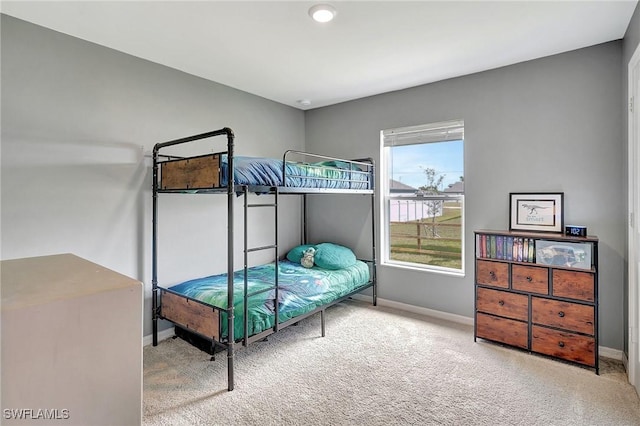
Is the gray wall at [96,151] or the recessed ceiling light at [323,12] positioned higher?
the recessed ceiling light at [323,12]

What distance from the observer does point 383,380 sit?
2.35 meters

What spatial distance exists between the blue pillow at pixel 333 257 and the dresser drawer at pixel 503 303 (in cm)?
137

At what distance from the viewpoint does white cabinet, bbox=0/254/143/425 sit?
0.60 m

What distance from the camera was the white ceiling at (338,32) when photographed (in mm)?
2133

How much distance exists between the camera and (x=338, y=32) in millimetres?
2441

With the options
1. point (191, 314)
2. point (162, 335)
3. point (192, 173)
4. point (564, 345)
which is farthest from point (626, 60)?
point (162, 335)

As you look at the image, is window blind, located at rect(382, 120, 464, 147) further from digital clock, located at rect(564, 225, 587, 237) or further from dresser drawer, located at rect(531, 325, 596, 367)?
dresser drawer, located at rect(531, 325, 596, 367)

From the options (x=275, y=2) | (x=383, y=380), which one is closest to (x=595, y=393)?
(x=383, y=380)

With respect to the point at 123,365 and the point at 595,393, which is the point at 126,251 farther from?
the point at 595,393

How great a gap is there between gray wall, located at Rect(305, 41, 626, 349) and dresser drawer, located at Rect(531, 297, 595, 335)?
0.43m

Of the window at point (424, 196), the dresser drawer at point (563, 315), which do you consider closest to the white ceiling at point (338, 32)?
the window at point (424, 196)

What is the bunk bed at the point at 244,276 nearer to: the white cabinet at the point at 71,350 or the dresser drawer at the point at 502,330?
the dresser drawer at the point at 502,330

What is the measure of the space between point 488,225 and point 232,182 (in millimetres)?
2451

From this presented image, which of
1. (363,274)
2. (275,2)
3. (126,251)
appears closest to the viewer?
(275,2)
